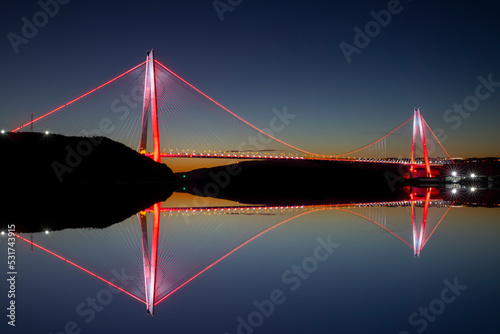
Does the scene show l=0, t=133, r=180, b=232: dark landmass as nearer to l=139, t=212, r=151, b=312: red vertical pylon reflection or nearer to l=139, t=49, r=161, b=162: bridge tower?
l=139, t=49, r=161, b=162: bridge tower

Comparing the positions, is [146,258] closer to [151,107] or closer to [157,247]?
[157,247]

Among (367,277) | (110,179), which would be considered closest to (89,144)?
(110,179)

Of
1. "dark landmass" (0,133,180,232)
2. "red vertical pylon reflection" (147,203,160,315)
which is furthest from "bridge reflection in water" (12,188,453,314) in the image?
"dark landmass" (0,133,180,232)

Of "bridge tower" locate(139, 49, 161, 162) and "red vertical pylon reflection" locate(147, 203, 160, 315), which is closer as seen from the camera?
"red vertical pylon reflection" locate(147, 203, 160, 315)

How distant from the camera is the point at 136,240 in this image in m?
7.12

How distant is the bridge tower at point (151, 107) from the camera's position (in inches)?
1173

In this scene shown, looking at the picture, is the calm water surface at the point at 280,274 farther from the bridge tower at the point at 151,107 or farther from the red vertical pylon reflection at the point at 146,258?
the bridge tower at the point at 151,107

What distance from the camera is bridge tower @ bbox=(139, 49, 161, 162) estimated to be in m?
29.8

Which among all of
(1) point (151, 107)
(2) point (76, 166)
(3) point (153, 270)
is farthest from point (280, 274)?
(2) point (76, 166)

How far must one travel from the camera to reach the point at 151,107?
98.5 ft

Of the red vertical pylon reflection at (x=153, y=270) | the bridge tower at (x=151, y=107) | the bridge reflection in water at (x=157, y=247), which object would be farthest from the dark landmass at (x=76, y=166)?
the red vertical pylon reflection at (x=153, y=270)

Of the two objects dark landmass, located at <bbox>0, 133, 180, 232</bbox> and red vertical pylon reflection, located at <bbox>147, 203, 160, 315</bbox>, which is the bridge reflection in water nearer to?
red vertical pylon reflection, located at <bbox>147, 203, 160, 315</bbox>

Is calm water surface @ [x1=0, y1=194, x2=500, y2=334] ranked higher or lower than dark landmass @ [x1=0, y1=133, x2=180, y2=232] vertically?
lower

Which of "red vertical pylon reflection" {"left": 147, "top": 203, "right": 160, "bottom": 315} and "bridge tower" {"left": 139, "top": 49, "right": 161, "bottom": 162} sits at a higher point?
"bridge tower" {"left": 139, "top": 49, "right": 161, "bottom": 162}
